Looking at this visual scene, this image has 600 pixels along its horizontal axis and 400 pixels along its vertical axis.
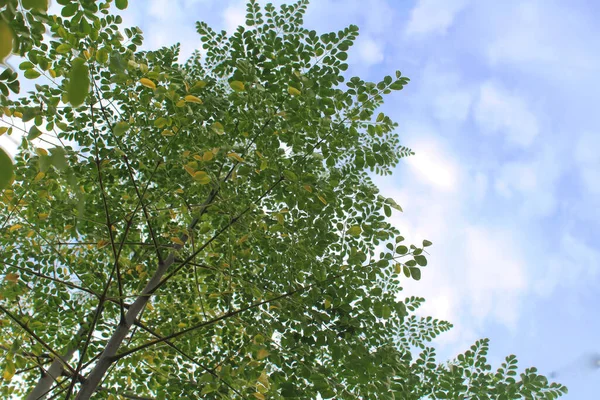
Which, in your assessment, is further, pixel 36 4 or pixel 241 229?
pixel 241 229

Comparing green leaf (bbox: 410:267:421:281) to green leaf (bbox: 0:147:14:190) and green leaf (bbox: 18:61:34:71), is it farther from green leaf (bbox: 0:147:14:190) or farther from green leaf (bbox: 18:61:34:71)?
green leaf (bbox: 18:61:34:71)

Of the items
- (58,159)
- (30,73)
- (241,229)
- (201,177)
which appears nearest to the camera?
(58,159)

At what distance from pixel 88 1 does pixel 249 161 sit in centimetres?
152

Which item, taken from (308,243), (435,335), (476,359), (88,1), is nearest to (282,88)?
(308,243)

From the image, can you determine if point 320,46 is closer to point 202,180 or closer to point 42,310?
point 202,180

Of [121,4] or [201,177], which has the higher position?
[121,4]

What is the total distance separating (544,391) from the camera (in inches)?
111

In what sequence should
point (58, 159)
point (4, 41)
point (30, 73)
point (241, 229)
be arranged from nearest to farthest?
point (4, 41) < point (58, 159) < point (30, 73) < point (241, 229)

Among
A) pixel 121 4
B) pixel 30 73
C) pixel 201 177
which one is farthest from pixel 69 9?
pixel 201 177

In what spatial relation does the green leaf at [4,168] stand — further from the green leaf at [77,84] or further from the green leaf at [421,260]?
the green leaf at [421,260]

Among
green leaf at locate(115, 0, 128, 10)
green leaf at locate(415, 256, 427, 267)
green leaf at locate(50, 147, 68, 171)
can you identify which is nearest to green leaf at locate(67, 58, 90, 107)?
green leaf at locate(50, 147, 68, 171)

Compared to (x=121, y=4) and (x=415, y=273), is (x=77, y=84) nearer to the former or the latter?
(x=121, y=4)

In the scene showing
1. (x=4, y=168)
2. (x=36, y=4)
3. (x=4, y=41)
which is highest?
(x=36, y=4)

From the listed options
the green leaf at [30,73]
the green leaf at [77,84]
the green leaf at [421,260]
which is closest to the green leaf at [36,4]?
the green leaf at [77,84]
